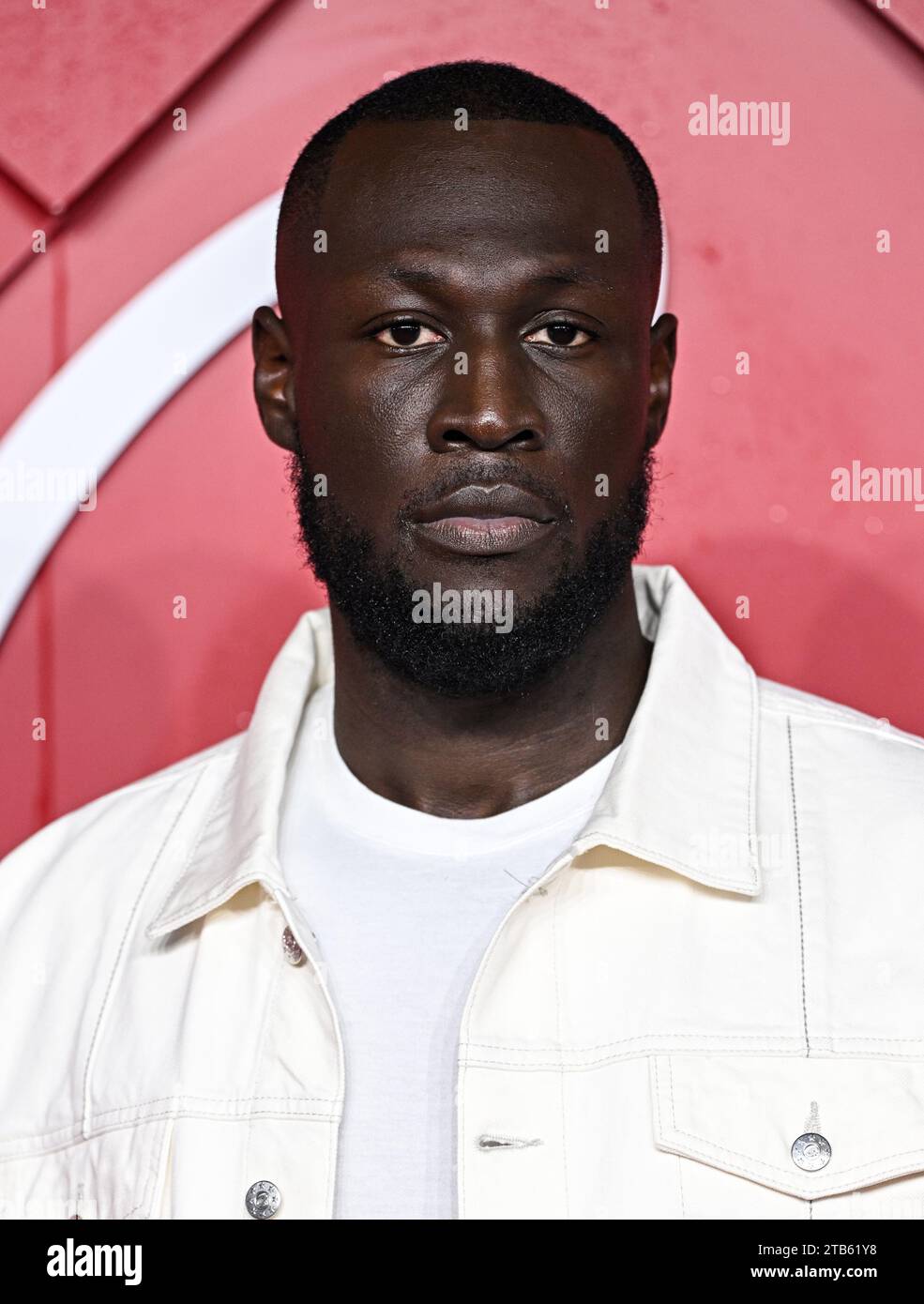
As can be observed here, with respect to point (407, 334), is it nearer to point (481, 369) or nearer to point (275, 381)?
point (481, 369)

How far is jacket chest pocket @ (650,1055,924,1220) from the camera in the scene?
126 cm

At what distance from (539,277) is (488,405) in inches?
5.4

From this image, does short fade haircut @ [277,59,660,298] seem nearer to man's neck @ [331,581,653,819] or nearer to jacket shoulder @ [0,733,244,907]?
man's neck @ [331,581,653,819]

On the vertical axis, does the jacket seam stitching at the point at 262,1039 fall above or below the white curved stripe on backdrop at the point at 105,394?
below

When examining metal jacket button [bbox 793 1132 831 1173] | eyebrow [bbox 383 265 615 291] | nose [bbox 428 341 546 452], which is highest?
eyebrow [bbox 383 265 615 291]

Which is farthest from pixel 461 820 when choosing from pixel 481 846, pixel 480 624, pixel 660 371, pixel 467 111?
pixel 467 111

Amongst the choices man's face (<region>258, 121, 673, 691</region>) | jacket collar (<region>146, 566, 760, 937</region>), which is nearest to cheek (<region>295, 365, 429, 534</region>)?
man's face (<region>258, 121, 673, 691</region>)

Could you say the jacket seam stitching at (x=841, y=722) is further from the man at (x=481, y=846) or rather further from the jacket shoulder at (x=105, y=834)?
the jacket shoulder at (x=105, y=834)

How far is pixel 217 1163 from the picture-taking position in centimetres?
136

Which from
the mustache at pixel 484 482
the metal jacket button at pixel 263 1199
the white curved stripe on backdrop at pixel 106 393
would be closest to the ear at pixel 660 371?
the mustache at pixel 484 482

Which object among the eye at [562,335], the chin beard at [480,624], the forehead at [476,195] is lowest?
the chin beard at [480,624]

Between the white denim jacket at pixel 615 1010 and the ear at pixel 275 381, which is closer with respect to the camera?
the white denim jacket at pixel 615 1010

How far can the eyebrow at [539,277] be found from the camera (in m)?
1.47
